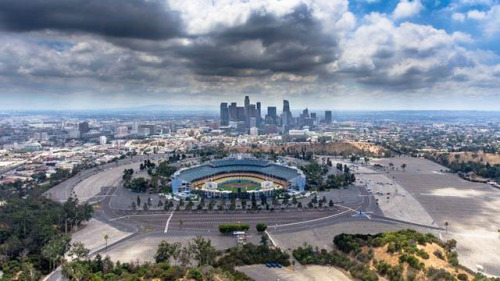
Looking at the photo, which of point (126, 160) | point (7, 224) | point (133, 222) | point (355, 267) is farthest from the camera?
point (126, 160)

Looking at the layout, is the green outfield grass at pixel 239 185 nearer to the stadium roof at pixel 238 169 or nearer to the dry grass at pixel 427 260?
the stadium roof at pixel 238 169

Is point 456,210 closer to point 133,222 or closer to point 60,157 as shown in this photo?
point 133,222

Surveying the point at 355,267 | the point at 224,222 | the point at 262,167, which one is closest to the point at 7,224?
the point at 224,222

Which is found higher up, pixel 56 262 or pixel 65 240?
pixel 65 240

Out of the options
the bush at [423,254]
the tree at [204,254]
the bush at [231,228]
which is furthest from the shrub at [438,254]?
the tree at [204,254]

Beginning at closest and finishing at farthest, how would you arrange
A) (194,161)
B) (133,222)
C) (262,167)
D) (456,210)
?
(133,222), (456,210), (262,167), (194,161)

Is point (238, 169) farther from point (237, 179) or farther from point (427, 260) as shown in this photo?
point (427, 260)

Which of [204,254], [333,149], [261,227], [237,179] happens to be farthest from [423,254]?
[333,149]
